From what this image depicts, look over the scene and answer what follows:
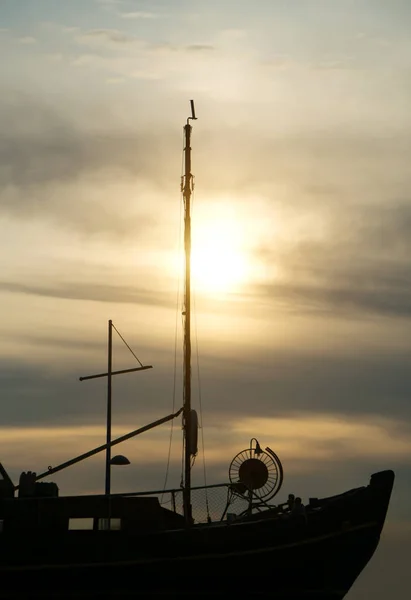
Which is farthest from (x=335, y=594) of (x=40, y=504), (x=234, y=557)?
(x=40, y=504)

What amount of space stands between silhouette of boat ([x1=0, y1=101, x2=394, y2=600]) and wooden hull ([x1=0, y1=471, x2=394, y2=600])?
4 centimetres

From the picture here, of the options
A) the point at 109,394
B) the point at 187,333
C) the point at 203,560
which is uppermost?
the point at 187,333

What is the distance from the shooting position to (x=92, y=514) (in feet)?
163

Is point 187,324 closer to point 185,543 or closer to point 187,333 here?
point 187,333

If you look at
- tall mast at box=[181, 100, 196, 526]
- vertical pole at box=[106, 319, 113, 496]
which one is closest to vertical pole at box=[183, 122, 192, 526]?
tall mast at box=[181, 100, 196, 526]

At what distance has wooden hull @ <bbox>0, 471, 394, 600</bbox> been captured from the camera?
161 ft

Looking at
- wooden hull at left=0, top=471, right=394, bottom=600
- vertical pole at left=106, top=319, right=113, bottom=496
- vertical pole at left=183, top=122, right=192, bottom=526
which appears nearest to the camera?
wooden hull at left=0, top=471, right=394, bottom=600

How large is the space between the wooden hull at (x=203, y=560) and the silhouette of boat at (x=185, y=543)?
1.8 inches

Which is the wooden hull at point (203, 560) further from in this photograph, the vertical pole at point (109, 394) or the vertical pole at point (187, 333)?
the vertical pole at point (109, 394)

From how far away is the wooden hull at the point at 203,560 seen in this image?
49.1 m

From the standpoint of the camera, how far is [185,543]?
4966 centimetres

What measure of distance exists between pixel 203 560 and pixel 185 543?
44.5 inches

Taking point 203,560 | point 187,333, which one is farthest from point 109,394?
point 203,560

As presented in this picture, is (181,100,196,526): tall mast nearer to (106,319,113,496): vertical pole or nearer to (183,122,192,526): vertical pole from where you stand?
(183,122,192,526): vertical pole
